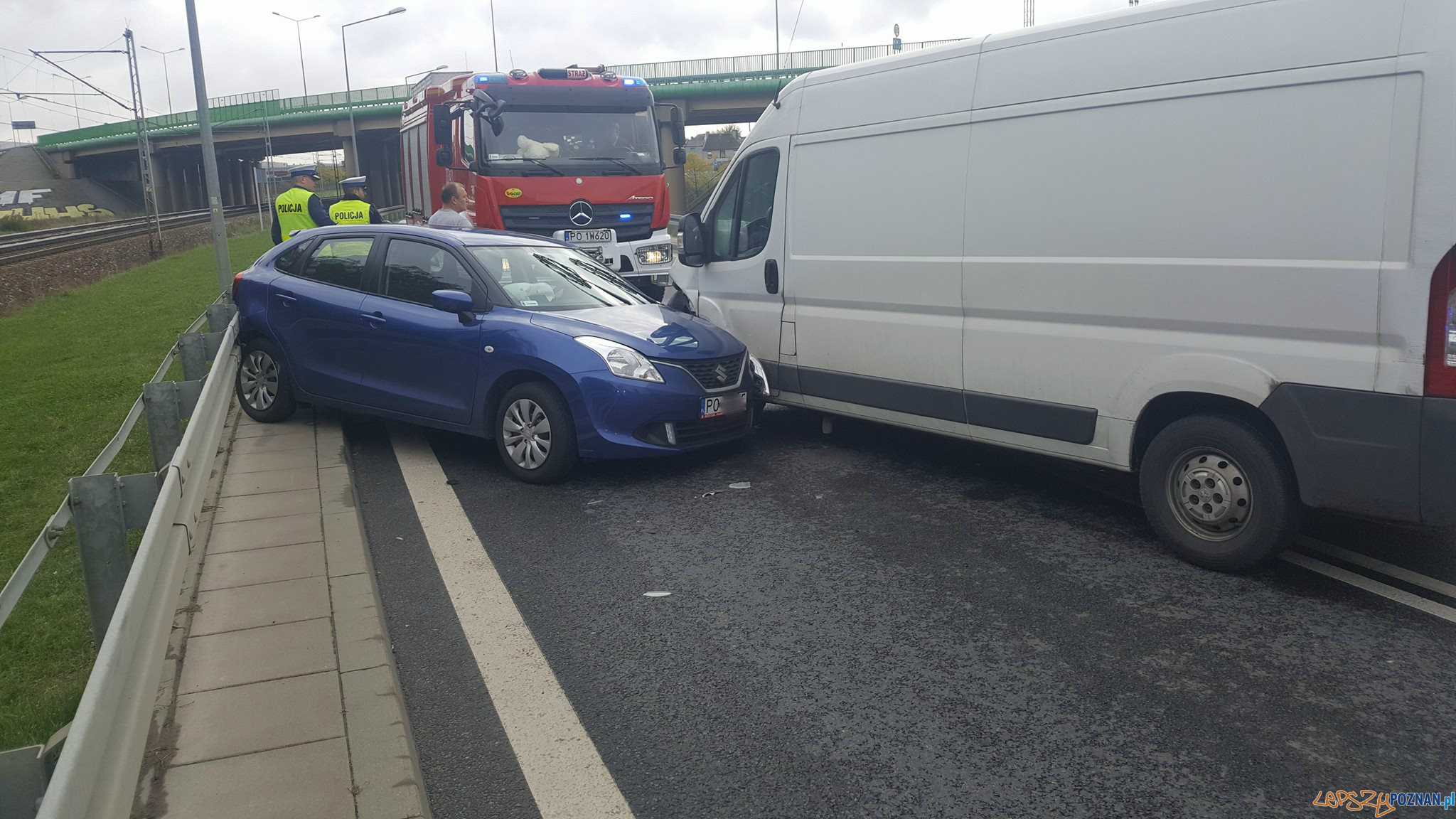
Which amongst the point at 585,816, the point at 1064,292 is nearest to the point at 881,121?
the point at 1064,292

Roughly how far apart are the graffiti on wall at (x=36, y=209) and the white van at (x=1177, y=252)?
170ft

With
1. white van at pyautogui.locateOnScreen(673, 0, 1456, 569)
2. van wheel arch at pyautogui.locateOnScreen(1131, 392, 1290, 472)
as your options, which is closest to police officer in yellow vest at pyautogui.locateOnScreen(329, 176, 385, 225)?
white van at pyautogui.locateOnScreen(673, 0, 1456, 569)

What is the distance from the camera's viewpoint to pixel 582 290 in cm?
780

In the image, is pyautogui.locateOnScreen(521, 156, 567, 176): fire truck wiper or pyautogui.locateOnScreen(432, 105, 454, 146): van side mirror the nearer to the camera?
pyautogui.locateOnScreen(521, 156, 567, 176): fire truck wiper

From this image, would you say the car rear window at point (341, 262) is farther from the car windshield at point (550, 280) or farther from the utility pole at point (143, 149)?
the utility pole at point (143, 149)

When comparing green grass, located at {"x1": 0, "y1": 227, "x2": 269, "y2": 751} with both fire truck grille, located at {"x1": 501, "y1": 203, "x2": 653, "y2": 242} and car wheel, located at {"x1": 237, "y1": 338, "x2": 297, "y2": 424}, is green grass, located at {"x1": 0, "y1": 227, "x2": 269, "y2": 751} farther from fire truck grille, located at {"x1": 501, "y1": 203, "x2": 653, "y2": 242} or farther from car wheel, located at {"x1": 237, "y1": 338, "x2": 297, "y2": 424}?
fire truck grille, located at {"x1": 501, "y1": 203, "x2": 653, "y2": 242}

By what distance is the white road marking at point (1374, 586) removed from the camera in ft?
14.9

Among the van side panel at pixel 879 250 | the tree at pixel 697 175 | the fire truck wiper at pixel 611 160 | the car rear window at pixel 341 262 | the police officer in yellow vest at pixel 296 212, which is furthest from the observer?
the tree at pixel 697 175

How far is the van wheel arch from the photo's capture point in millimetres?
4910

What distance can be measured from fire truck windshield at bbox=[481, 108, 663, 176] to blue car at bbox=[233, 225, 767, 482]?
5.34 meters

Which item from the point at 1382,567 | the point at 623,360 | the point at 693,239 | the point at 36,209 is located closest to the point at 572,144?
the point at 693,239

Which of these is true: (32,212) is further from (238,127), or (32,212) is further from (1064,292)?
(1064,292)

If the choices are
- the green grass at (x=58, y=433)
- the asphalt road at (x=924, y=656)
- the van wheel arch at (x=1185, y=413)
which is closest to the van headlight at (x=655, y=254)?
the green grass at (x=58, y=433)

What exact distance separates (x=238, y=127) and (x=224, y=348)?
74890mm
